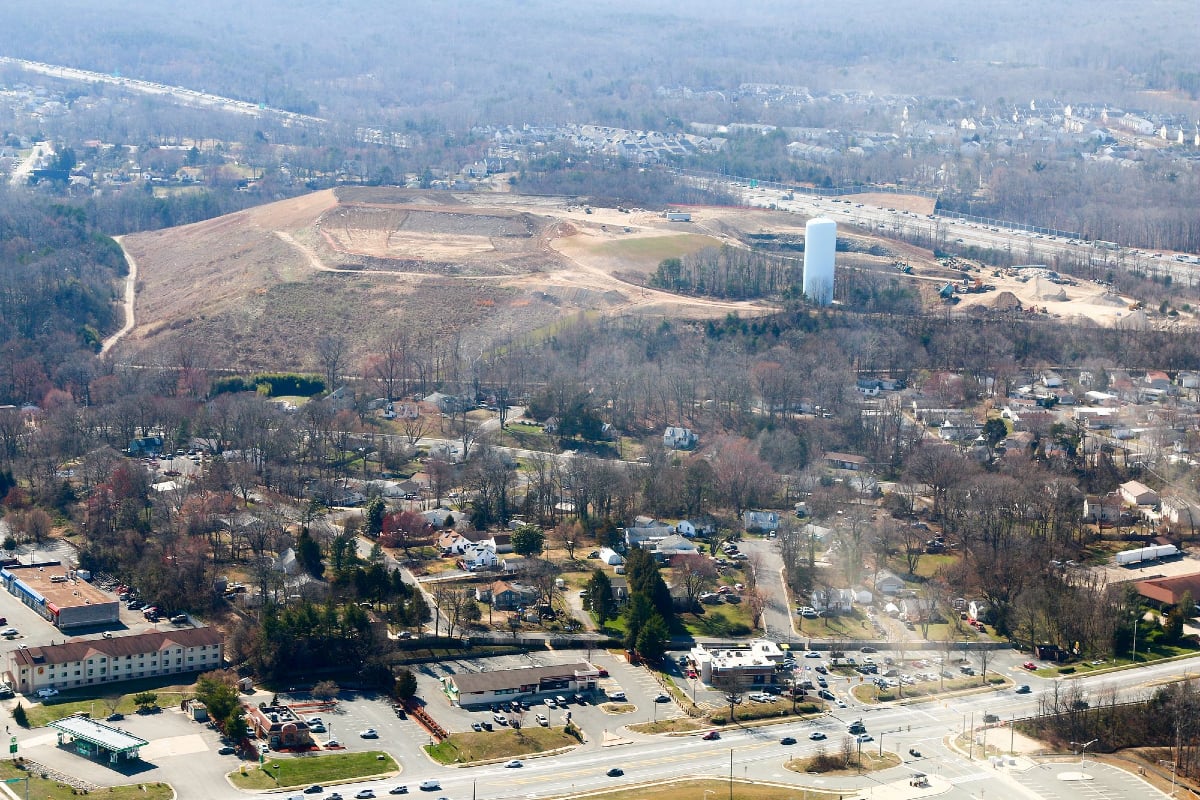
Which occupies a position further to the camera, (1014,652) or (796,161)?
(796,161)

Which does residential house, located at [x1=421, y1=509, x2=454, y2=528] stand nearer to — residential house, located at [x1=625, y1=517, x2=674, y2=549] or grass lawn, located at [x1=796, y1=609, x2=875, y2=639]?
residential house, located at [x1=625, y1=517, x2=674, y2=549]

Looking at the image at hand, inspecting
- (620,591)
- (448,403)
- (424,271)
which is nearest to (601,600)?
(620,591)

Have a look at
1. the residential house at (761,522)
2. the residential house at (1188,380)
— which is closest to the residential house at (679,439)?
the residential house at (761,522)

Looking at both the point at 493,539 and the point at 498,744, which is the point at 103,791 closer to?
the point at 498,744

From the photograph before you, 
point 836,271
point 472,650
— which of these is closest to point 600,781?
point 472,650

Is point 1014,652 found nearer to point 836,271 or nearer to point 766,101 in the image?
point 836,271

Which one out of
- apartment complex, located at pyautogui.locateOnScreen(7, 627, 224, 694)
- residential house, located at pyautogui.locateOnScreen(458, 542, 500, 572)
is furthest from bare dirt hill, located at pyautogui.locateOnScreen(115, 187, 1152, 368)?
apartment complex, located at pyautogui.locateOnScreen(7, 627, 224, 694)
